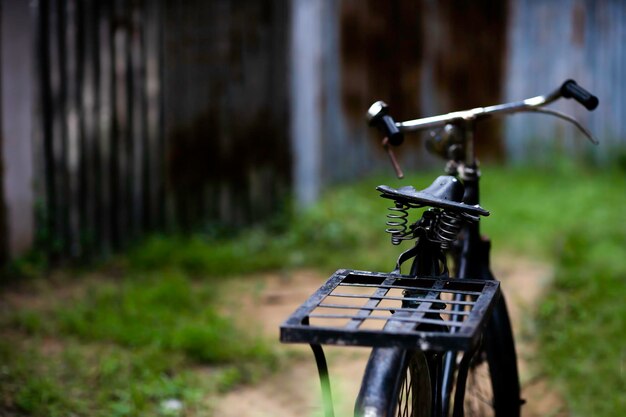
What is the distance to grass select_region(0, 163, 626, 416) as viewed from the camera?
13.5 ft

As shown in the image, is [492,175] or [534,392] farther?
[492,175]

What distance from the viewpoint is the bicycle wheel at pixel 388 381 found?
198 cm

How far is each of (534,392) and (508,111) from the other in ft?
5.95

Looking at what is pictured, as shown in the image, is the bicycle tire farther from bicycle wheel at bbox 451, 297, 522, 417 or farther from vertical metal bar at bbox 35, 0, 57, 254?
vertical metal bar at bbox 35, 0, 57, 254

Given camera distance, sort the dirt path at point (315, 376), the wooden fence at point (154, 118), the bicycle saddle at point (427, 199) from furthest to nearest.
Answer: the wooden fence at point (154, 118), the dirt path at point (315, 376), the bicycle saddle at point (427, 199)

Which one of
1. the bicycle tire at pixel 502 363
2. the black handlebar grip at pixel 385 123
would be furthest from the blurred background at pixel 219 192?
the black handlebar grip at pixel 385 123

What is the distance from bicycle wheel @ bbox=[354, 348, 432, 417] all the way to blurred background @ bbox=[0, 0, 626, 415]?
1904mm

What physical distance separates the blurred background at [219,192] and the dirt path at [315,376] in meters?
0.04

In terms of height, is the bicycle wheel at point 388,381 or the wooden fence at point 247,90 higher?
the wooden fence at point 247,90

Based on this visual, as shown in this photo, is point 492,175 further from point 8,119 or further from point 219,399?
point 219,399

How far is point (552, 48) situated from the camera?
9.78 m

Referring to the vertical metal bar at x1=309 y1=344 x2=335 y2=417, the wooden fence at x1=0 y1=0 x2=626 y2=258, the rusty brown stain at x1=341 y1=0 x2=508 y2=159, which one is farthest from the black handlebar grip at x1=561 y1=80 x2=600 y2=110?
the rusty brown stain at x1=341 y1=0 x2=508 y2=159

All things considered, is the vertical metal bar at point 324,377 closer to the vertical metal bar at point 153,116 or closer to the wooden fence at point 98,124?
the wooden fence at point 98,124

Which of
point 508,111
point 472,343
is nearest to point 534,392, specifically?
point 508,111
